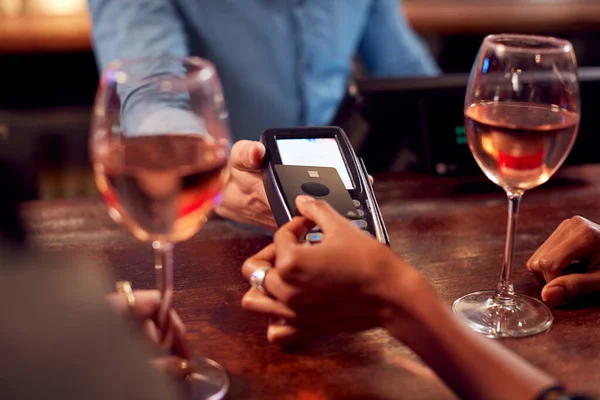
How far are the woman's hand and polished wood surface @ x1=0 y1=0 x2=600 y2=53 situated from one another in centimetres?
212

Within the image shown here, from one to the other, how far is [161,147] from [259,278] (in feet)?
0.56

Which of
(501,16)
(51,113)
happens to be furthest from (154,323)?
(501,16)

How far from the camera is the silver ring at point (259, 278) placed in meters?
0.64

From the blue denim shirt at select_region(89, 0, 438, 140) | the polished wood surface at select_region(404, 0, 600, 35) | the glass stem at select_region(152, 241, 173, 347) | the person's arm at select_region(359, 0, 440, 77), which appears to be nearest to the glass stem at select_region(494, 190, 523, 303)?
the glass stem at select_region(152, 241, 173, 347)

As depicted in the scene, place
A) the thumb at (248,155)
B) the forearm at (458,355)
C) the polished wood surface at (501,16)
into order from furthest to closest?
the polished wood surface at (501,16)
the thumb at (248,155)
the forearm at (458,355)

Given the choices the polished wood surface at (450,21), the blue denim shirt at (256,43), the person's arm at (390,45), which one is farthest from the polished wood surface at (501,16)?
the blue denim shirt at (256,43)

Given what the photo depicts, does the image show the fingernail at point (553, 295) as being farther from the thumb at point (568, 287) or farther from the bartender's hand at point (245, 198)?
the bartender's hand at point (245, 198)

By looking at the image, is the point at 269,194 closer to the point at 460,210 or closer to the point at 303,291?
the point at 303,291

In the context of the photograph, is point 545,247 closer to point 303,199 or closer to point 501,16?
point 303,199

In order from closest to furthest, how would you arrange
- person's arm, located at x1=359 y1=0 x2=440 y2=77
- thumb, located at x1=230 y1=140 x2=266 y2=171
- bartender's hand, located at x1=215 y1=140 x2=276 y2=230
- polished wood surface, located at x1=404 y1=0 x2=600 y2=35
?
thumb, located at x1=230 y1=140 x2=266 y2=171
bartender's hand, located at x1=215 y1=140 x2=276 y2=230
person's arm, located at x1=359 y1=0 x2=440 y2=77
polished wood surface, located at x1=404 y1=0 x2=600 y2=35

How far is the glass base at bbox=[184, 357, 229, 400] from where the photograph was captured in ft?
1.80

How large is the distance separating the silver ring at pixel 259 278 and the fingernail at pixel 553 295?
0.30 m

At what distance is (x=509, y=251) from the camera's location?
71 centimetres

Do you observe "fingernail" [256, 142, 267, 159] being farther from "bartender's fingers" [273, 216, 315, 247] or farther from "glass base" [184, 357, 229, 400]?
"glass base" [184, 357, 229, 400]
